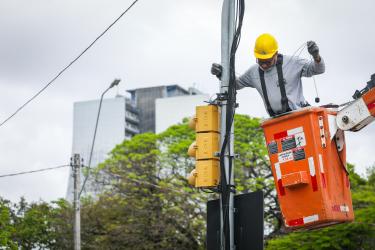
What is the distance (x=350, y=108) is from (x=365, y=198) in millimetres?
23594

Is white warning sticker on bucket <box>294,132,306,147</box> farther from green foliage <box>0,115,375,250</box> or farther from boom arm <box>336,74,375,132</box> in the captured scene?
green foliage <box>0,115,375,250</box>

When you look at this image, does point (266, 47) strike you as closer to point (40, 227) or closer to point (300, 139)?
point (300, 139)

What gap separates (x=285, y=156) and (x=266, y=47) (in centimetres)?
139

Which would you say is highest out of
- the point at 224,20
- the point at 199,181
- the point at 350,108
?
the point at 224,20

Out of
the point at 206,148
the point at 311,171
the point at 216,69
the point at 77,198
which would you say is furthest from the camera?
the point at 77,198

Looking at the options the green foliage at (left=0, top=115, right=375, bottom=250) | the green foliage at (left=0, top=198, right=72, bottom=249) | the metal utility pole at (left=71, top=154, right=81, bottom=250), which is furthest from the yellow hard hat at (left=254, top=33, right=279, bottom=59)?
the green foliage at (left=0, top=198, right=72, bottom=249)

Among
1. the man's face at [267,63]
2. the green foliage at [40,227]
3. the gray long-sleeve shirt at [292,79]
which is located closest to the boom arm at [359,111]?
the gray long-sleeve shirt at [292,79]

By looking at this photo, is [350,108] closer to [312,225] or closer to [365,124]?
[365,124]

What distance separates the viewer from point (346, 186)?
873cm

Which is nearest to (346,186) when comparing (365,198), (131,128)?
(365,198)

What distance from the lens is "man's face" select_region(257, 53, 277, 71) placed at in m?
9.27

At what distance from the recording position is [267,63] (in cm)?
930

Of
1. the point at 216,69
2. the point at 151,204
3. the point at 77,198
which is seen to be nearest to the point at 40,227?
the point at 151,204

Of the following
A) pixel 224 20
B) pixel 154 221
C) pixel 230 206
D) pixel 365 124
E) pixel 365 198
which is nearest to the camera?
pixel 365 124
